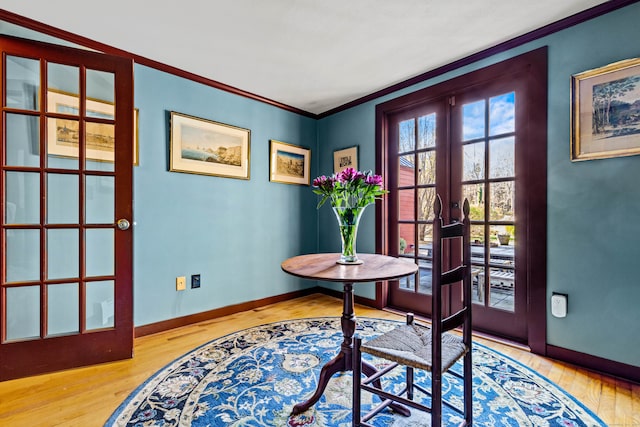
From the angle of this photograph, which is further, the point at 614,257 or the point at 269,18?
the point at 269,18

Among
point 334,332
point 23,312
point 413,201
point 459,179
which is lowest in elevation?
point 334,332

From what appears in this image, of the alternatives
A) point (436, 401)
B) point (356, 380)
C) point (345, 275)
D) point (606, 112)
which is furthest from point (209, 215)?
point (606, 112)

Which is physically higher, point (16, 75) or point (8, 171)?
point (16, 75)

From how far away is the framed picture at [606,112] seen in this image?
5.73 feet

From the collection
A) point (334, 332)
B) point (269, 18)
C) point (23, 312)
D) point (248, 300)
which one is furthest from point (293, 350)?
point (269, 18)

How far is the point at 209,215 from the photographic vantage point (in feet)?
9.35

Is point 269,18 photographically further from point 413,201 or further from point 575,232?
point 575,232

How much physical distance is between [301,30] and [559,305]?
2.60 m

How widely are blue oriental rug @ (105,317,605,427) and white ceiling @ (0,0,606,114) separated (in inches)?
90.4

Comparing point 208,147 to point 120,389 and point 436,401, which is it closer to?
point 120,389

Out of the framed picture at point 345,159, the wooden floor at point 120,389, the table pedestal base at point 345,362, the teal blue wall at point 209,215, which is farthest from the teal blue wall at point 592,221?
the teal blue wall at point 209,215

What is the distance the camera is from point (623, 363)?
1.76m

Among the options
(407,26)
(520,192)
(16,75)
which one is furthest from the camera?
(520,192)

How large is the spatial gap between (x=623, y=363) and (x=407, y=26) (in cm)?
253
